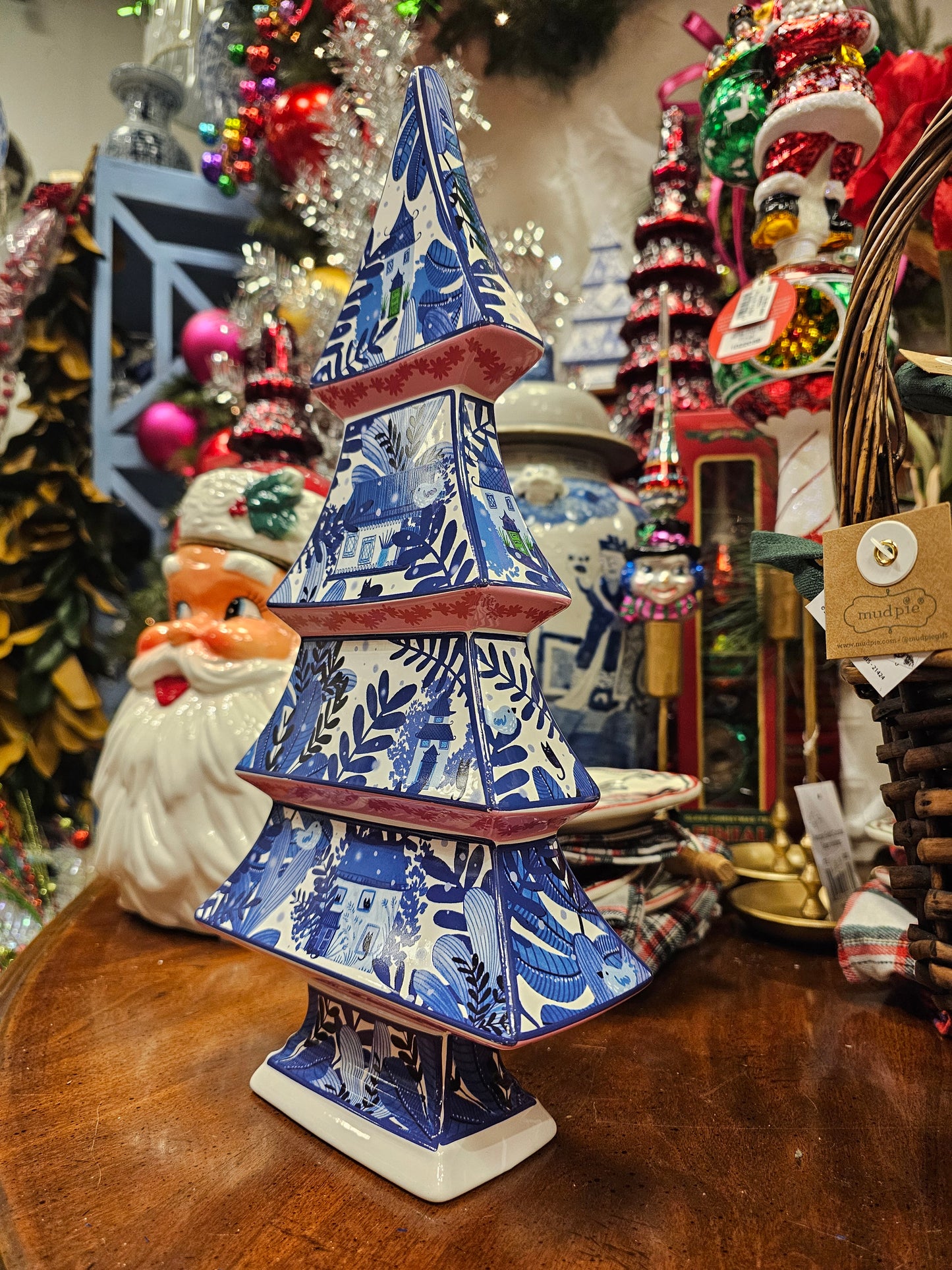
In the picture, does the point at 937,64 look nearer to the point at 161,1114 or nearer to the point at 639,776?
the point at 639,776

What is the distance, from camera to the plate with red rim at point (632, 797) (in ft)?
2.23

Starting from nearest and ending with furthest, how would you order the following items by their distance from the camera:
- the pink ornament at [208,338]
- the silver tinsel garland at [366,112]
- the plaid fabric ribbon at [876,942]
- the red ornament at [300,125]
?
1. the plaid fabric ribbon at [876,942]
2. the silver tinsel garland at [366,112]
3. the red ornament at [300,125]
4. the pink ornament at [208,338]

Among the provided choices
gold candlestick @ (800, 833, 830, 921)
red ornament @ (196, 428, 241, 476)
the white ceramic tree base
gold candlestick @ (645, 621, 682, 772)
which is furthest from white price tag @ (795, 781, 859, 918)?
red ornament @ (196, 428, 241, 476)

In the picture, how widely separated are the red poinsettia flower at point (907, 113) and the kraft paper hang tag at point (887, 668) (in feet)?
1.66

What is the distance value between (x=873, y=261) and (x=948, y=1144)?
0.53 metres

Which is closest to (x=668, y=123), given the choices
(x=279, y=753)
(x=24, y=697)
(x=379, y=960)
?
(x=279, y=753)

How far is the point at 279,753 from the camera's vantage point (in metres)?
0.52

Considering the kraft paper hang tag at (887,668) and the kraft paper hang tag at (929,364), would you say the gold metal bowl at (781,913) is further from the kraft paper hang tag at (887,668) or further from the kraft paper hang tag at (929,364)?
the kraft paper hang tag at (929,364)

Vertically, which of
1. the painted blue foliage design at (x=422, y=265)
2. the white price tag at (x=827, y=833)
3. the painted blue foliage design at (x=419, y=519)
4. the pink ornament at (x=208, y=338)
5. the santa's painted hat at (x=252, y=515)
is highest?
the pink ornament at (x=208, y=338)

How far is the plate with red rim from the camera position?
68 cm

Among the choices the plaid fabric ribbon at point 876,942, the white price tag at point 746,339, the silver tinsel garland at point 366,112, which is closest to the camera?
the plaid fabric ribbon at point 876,942

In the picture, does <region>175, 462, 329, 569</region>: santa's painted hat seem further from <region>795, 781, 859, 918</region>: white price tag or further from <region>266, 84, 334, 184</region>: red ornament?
<region>266, 84, 334, 184</region>: red ornament

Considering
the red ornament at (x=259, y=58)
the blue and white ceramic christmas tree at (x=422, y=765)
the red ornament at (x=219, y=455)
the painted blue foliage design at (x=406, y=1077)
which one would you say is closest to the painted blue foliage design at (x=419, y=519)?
the blue and white ceramic christmas tree at (x=422, y=765)

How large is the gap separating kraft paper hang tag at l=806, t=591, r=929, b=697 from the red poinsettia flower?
1.66 feet
